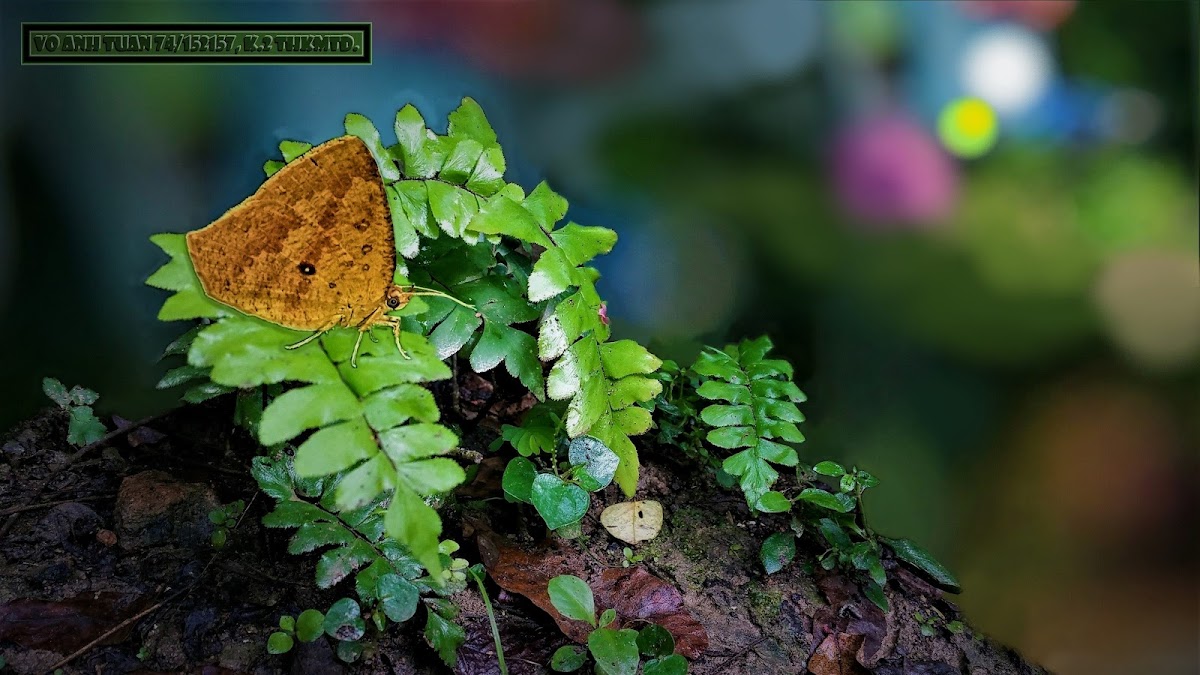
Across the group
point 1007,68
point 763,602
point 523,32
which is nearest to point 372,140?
point 523,32

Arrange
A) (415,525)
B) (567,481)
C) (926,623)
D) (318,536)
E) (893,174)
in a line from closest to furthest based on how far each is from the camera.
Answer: (415,525) < (318,536) < (567,481) < (926,623) < (893,174)

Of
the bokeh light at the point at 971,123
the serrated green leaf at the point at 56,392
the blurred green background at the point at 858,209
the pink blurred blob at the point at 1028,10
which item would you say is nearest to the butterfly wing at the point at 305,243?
the blurred green background at the point at 858,209

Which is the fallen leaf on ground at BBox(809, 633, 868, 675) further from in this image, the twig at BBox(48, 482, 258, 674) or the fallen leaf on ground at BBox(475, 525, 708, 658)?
the twig at BBox(48, 482, 258, 674)

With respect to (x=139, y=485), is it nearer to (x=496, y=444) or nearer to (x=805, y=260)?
(x=496, y=444)

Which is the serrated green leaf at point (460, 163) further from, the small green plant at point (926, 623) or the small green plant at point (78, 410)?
the small green plant at point (926, 623)

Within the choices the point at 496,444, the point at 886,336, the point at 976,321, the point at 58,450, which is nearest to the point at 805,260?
the point at 886,336

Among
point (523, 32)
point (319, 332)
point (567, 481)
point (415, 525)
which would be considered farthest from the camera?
point (523, 32)

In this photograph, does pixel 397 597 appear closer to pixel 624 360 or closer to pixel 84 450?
pixel 624 360
